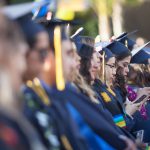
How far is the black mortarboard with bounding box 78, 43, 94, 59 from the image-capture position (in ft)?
16.7

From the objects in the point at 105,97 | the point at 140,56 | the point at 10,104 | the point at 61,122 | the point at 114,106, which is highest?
the point at 10,104

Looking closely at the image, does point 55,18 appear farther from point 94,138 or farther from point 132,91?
point 132,91

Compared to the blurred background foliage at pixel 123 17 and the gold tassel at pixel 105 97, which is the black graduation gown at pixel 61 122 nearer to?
the gold tassel at pixel 105 97

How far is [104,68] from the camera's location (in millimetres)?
5992

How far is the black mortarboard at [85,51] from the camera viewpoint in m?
5.10

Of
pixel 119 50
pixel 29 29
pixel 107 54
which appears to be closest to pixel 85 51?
pixel 107 54

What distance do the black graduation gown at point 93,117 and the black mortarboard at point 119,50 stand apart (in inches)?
103

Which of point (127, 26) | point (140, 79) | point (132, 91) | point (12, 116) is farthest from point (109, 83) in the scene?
point (127, 26)

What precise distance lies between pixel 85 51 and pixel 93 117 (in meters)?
1.46

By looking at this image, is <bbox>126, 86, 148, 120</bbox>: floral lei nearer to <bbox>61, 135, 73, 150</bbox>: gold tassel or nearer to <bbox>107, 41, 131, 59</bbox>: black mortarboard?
<bbox>107, 41, 131, 59</bbox>: black mortarboard

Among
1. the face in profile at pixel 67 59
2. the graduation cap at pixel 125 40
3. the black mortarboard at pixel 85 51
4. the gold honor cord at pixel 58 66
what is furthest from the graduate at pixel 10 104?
the graduation cap at pixel 125 40

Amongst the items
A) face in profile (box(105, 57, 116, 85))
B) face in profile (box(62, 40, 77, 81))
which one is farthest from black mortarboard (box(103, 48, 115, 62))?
face in profile (box(62, 40, 77, 81))

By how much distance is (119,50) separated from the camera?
6.53 meters

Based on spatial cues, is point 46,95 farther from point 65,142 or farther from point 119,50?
point 119,50
